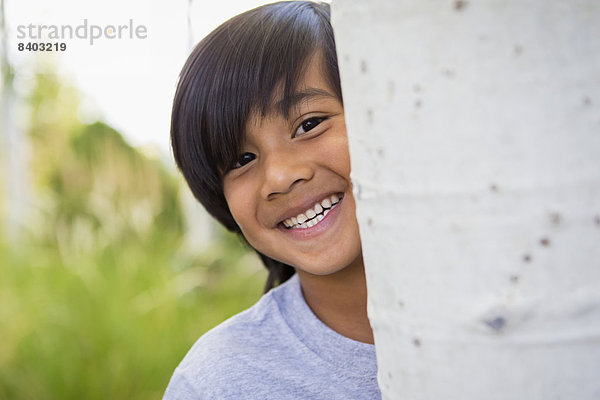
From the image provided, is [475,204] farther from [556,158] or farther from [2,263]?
[2,263]

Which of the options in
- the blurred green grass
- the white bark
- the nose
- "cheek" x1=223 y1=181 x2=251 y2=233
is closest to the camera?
the white bark

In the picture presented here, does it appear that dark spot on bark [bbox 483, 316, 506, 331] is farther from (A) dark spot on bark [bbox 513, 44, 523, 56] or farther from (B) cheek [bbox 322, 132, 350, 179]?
(B) cheek [bbox 322, 132, 350, 179]

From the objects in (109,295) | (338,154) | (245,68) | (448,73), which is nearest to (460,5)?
(448,73)

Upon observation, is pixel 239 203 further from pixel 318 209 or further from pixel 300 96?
pixel 300 96

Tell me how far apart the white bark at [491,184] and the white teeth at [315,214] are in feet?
2.93

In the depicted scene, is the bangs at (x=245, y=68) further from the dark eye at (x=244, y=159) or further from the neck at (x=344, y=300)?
the neck at (x=344, y=300)

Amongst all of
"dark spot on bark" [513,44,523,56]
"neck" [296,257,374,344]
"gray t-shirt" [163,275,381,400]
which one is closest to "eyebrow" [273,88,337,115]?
"neck" [296,257,374,344]

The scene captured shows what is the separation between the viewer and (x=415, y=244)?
0.60 metres

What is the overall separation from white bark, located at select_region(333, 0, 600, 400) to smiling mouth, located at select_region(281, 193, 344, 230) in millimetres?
892

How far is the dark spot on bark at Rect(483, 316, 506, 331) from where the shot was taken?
22.1 inches

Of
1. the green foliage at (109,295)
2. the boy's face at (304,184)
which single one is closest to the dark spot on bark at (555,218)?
the boy's face at (304,184)

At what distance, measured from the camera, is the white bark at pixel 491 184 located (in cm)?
54

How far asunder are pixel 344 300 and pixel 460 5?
3.82 ft

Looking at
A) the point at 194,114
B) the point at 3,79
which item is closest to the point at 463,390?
the point at 194,114
